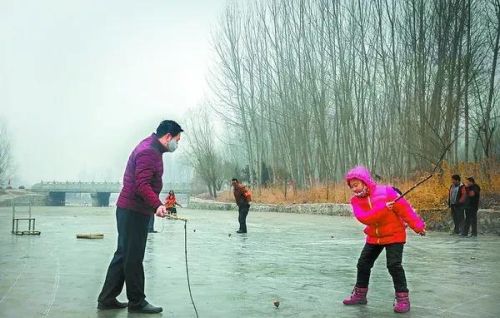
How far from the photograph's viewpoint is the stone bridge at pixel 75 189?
79.0 metres

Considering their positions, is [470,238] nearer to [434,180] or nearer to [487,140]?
[434,180]

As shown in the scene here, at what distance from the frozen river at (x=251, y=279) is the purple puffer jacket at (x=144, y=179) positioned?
3.25 feet

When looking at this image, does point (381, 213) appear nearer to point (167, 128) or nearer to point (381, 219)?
point (381, 219)

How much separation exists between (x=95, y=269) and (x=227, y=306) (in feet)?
9.87

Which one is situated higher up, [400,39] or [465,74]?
[400,39]

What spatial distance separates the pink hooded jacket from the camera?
5098 millimetres

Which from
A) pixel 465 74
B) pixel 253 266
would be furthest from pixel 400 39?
pixel 253 266

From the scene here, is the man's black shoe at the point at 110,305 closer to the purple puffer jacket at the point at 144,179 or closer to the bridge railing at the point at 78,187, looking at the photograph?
the purple puffer jacket at the point at 144,179

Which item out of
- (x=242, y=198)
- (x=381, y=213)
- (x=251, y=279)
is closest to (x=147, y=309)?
(x=251, y=279)

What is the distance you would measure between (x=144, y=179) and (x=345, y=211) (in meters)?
20.9

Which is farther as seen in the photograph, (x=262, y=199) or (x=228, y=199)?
(x=228, y=199)

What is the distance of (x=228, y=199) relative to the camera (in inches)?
1698

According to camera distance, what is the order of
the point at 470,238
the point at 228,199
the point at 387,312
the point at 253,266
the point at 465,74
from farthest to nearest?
the point at 228,199 → the point at 465,74 → the point at 470,238 → the point at 253,266 → the point at 387,312

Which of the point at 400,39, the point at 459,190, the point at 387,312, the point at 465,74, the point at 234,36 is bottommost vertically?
the point at 387,312
